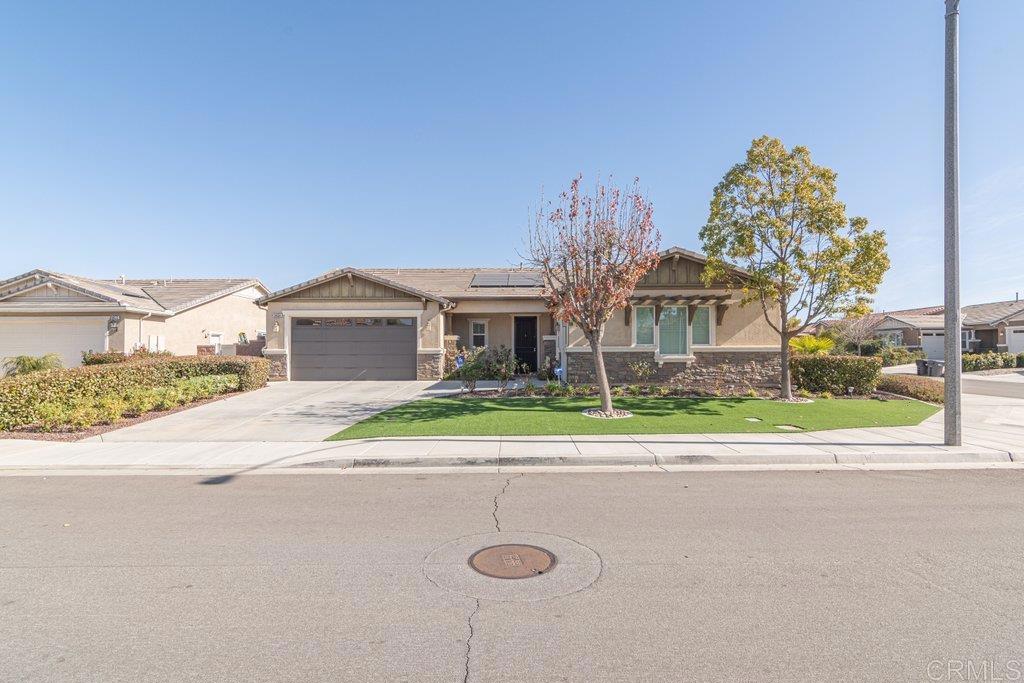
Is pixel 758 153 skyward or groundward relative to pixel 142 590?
skyward

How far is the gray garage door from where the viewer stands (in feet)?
65.9

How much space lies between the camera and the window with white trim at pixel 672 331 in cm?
1678

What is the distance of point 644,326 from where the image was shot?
1681 cm

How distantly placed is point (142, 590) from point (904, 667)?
5.23 metres

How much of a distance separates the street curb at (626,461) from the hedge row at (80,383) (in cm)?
723

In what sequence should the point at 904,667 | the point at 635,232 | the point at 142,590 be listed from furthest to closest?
the point at 635,232, the point at 142,590, the point at 904,667

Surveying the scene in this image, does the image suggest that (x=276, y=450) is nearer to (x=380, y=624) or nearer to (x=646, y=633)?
(x=380, y=624)

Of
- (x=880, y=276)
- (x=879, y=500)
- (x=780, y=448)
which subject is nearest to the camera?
(x=879, y=500)

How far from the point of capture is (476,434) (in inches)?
389

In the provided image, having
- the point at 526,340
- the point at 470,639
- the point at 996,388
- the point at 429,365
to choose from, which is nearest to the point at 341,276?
the point at 429,365

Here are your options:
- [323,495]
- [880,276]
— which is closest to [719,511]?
[323,495]

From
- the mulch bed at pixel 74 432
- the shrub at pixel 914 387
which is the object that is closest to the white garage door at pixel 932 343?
the shrub at pixel 914 387

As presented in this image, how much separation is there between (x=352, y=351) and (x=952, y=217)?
18.1m

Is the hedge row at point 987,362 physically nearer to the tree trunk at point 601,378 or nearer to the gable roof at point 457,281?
the gable roof at point 457,281
